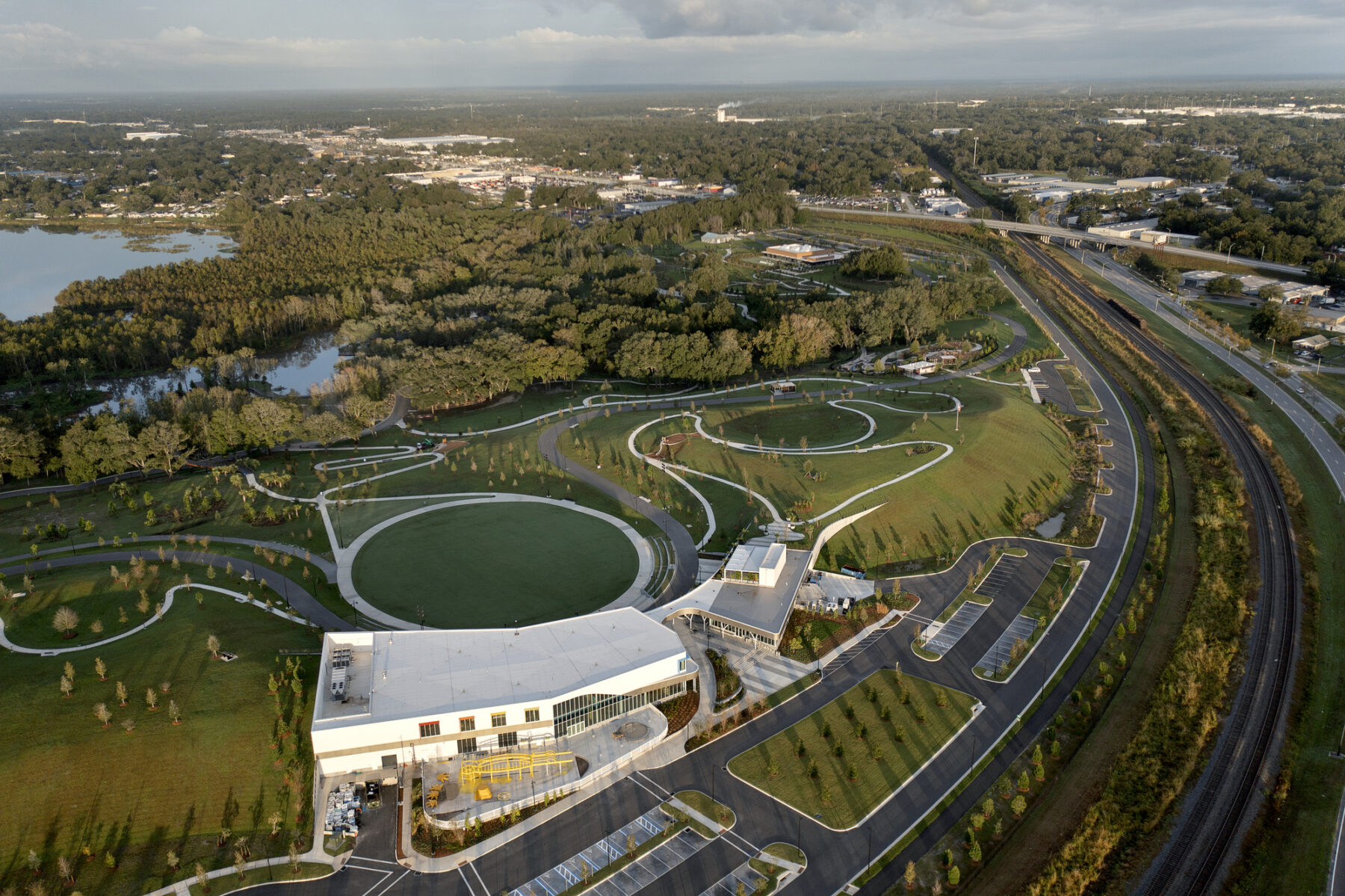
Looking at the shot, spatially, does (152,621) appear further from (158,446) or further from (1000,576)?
(1000,576)

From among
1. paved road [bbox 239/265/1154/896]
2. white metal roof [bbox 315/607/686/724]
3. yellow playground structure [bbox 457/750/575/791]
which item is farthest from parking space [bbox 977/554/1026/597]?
yellow playground structure [bbox 457/750/575/791]

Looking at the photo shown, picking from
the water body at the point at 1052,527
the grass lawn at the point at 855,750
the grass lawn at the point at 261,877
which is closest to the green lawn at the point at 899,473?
the water body at the point at 1052,527

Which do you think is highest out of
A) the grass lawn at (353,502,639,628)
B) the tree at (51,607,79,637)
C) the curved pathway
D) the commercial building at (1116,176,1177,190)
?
the commercial building at (1116,176,1177,190)

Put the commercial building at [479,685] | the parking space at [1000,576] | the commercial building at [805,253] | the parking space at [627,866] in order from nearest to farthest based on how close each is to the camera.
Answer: the parking space at [627,866] < the commercial building at [479,685] < the parking space at [1000,576] < the commercial building at [805,253]

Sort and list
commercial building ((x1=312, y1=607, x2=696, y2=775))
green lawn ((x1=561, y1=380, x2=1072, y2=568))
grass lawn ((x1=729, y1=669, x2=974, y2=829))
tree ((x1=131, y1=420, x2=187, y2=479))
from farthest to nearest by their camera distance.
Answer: tree ((x1=131, y1=420, x2=187, y2=479))
green lawn ((x1=561, y1=380, x2=1072, y2=568))
commercial building ((x1=312, y1=607, x2=696, y2=775))
grass lawn ((x1=729, y1=669, x2=974, y2=829))

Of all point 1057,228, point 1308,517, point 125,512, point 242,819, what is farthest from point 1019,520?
point 1057,228

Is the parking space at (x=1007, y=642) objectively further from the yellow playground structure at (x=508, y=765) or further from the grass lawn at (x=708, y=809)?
the yellow playground structure at (x=508, y=765)

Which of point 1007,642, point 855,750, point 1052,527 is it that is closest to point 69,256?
point 1052,527

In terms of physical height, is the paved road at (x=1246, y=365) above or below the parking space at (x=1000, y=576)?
above

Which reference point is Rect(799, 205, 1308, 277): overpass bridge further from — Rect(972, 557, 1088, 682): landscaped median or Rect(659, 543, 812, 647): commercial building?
Rect(659, 543, 812, 647): commercial building
